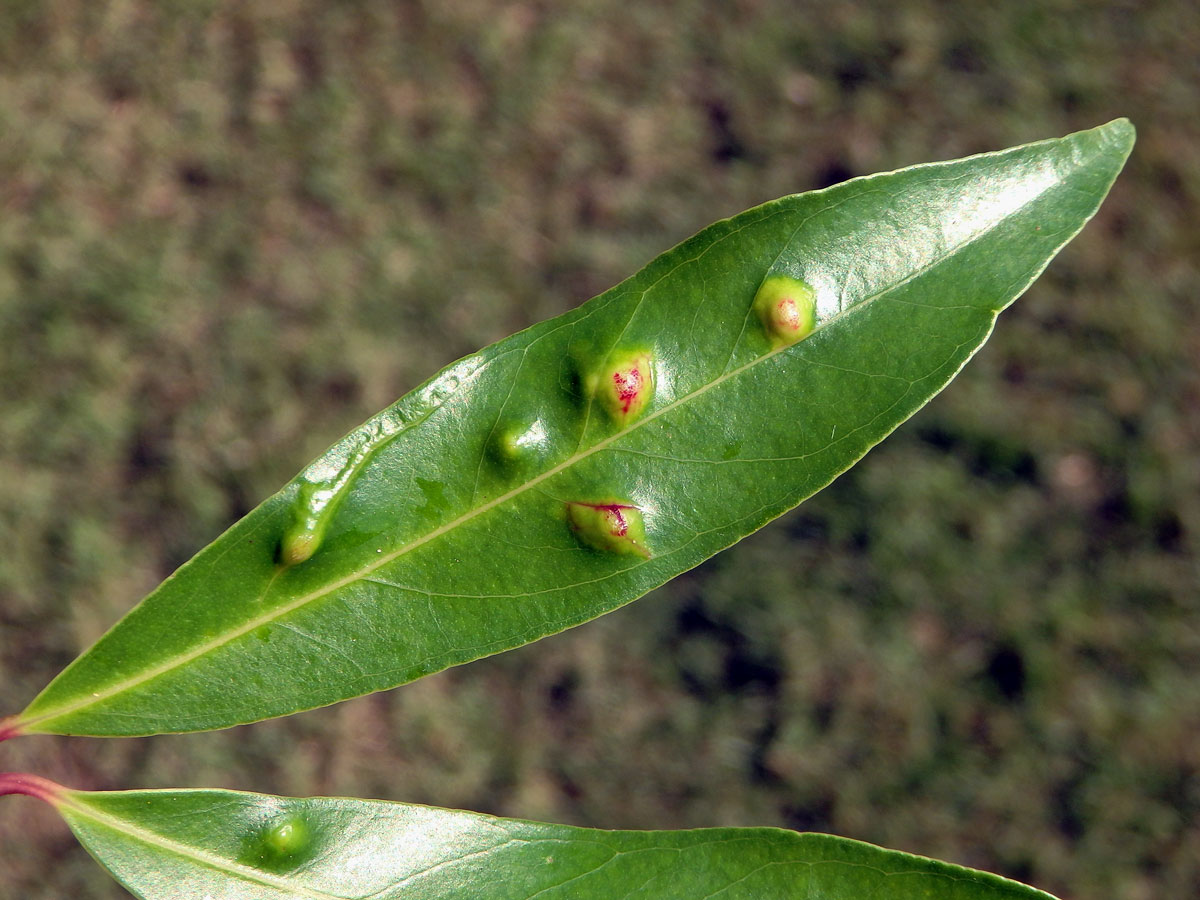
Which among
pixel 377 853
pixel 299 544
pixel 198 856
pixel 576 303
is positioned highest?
pixel 299 544

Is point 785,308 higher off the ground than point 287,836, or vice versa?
point 785,308

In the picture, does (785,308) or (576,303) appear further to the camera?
(576,303)

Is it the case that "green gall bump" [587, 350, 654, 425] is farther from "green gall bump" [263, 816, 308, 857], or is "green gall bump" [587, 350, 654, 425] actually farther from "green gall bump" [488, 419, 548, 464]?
"green gall bump" [263, 816, 308, 857]

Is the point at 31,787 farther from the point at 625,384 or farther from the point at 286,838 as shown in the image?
the point at 625,384

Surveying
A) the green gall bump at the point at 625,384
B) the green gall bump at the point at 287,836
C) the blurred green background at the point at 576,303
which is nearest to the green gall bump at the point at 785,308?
the green gall bump at the point at 625,384

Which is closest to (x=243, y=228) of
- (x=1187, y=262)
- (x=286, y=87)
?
(x=286, y=87)

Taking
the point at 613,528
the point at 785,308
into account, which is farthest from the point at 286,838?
the point at 785,308
